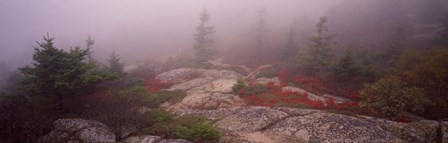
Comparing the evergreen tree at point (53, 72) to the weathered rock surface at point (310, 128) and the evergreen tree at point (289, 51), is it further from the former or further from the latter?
the evergreen tree at point (289, 51)

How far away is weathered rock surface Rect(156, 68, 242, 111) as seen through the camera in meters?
18.8

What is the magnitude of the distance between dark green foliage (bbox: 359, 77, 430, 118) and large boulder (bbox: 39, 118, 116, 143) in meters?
14.1

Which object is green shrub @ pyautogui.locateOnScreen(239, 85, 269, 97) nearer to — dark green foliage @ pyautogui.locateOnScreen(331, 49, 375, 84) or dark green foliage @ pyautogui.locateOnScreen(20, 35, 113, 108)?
dark green foliage @ pyautogui.locateOnScreen(331, 49, 375, 84)

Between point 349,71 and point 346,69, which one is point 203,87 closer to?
point 346,69

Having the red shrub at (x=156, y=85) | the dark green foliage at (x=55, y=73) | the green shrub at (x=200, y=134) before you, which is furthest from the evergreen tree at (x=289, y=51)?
the dark green foliage at (x=55, y=73)

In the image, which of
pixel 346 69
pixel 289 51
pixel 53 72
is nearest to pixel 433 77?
pixel 346 69

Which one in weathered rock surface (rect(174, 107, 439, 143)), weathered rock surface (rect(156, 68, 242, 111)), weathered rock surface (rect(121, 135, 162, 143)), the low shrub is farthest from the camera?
the low shrub

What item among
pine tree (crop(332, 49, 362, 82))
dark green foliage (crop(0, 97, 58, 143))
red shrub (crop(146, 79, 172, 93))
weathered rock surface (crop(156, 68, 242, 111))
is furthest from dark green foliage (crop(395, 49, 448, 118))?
dark green foliage (crop(0, 97, 58, 143))

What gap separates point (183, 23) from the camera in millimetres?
78500

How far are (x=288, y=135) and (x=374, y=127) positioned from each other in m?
4.14

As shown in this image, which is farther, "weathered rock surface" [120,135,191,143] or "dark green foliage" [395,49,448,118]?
"dark green foliage" [395,49,448,118]

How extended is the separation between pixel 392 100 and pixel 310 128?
616 cm

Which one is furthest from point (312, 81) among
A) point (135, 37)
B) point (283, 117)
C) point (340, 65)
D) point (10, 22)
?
point (10, 22)

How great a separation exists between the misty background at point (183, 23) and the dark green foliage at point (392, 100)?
25698mm
